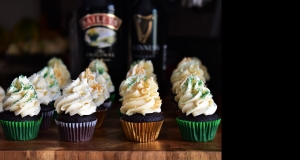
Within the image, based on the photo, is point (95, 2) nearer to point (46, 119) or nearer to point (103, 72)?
point (103, 72)

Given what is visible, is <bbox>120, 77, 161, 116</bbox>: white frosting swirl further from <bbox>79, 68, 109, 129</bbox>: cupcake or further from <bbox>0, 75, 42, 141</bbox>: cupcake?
<bbox>0, 75, 42, 141</bbox>: cupcake

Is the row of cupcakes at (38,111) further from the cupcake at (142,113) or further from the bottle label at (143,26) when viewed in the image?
the bottle label at (143,26)

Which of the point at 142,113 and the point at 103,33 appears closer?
the point at 142,113

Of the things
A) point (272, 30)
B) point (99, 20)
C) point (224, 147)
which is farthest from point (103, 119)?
point (272, 30)

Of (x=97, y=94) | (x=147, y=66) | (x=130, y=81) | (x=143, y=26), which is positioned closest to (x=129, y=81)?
(x=130, y=81)

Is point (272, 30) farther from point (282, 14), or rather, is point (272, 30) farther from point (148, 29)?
point (148, 29)

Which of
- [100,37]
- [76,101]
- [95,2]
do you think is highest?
[95,2]
